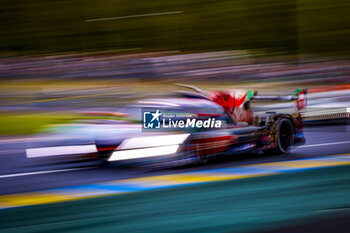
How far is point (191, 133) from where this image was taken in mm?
5586

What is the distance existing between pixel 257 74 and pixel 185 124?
14611 mm

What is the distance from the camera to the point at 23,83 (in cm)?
1600

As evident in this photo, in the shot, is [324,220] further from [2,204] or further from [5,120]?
[5,120]

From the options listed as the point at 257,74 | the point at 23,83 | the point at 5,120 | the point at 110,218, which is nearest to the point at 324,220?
the point at 110,218

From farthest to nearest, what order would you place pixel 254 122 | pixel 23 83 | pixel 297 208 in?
pixel 23 83 → pixel 254 122 → pixel 297 208

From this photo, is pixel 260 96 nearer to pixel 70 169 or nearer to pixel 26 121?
pixel 70 169

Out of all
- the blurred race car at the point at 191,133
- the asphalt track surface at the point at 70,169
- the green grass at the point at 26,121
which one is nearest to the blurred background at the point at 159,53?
the green grass at the point at 26,121

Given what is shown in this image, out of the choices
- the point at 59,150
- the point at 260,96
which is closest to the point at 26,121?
the point at 59,150

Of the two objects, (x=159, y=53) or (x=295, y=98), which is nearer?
(x=295, y=98)

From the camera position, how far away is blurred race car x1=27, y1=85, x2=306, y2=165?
5434 millimetres

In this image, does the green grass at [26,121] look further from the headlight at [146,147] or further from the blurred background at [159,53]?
the headlight at [146,147]

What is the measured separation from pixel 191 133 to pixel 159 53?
19351 millimetres

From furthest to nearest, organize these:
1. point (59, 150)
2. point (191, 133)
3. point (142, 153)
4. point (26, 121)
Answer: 1. point (26, 121)
2. point (59, 150)
3. point (191, 133)
4. point (142, 153)

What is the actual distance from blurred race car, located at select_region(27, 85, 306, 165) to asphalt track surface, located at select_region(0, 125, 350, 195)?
0.43 ft
